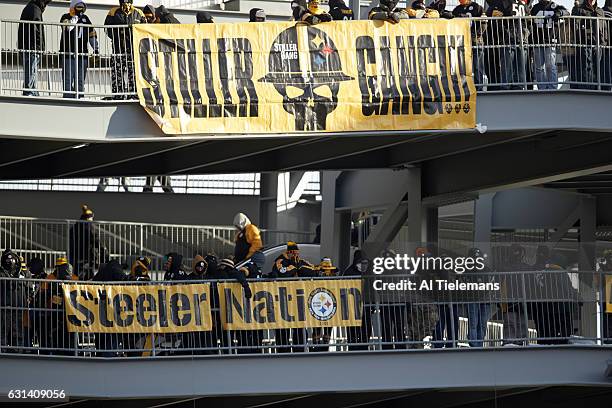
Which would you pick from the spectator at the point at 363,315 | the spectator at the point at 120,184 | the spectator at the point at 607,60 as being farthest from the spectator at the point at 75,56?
the spectator at the point at 120,184

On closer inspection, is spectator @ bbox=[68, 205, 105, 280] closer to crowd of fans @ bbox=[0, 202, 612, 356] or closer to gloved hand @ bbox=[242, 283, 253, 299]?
crowd of fans @ bbox=[0, 202, 612, 356]

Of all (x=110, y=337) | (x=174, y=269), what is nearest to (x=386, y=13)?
(x=174, y=269)

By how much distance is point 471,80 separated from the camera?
2041cm

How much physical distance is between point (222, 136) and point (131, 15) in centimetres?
243

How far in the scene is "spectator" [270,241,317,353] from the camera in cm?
1939

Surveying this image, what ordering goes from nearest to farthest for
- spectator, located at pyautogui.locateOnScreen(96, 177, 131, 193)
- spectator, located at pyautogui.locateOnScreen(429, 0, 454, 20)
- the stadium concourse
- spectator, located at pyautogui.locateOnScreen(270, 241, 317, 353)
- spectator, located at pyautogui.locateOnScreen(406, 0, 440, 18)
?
the stadium concourse
spectator, located at pyautogui.locateOnScreen(270, 241, 317, 353)
spectator, located at pyautogui.locateOnScreen(429, 0, 454, 20)
spectator, located at pyautogui.locateOnScreen(406, 0, 440, 18)
spectator, located at pyautogui.locateOnScreen(96, 177, 131, 193)

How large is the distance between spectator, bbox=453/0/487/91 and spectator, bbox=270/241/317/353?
4012 millimetres

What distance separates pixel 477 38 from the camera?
66.9 feet

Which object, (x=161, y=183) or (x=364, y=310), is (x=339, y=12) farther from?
(x=161, y=183)

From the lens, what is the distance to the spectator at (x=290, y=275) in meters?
19.4

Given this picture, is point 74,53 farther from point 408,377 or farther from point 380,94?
point 408,377

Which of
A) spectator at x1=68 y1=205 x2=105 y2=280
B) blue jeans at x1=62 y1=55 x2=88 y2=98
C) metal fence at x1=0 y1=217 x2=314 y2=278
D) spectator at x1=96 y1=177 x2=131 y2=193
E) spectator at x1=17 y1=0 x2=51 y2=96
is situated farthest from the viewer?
spectator at x1=96 y1=177 x2=131 y2=193

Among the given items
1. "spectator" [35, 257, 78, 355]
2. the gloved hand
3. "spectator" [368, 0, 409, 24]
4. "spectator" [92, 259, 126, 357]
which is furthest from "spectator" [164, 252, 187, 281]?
"spectator" [368, 0, 409, 24]

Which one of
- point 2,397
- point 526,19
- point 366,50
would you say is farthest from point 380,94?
point 2,397
